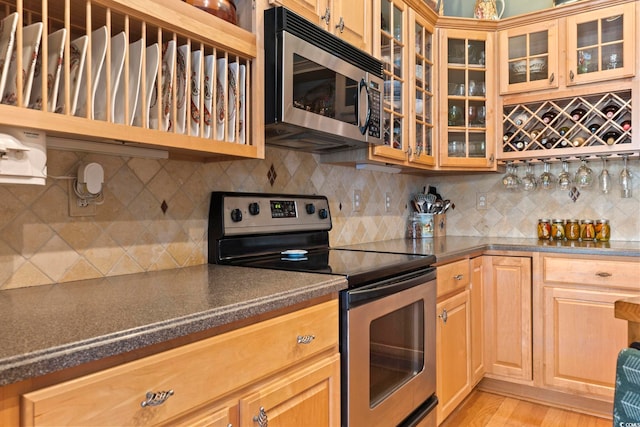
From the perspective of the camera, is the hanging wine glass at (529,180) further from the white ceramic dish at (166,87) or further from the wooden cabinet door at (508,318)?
the white ceramic dish at (166,87)

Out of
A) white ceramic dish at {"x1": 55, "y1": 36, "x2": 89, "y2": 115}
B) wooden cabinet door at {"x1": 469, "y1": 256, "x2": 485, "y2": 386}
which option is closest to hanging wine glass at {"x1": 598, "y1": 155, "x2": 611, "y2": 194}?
wooden cabinet door at {"x1": 469, "y1": 256, "x2": 485, "y2": 386}

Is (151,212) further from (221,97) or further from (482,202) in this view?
(482,202)

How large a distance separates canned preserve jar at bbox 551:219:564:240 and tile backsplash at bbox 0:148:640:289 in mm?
171

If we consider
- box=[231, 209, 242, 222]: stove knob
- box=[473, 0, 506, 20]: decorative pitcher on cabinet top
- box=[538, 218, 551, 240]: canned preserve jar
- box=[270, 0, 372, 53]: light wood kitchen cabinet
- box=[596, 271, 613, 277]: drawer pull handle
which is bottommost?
box=[596, 271, 613, 277]: drawer pull handle

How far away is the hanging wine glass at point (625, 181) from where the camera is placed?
2.62m

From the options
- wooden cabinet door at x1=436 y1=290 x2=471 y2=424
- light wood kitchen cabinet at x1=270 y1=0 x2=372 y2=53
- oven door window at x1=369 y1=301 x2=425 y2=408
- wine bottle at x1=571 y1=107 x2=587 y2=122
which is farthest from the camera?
wine bottle at x1=571 y1=107 x2=587 y2=122

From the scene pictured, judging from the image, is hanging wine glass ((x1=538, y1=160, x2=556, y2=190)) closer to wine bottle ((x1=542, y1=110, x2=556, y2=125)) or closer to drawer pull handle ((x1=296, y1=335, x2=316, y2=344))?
wine bottle ((x1=542, y1=110, x2=556, y2=125))

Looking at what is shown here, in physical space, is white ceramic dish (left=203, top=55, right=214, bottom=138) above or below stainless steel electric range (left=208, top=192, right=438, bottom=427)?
above

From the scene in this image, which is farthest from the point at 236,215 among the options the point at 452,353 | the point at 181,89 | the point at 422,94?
the point at 422,94

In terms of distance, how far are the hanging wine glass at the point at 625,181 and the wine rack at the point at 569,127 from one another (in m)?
0.17

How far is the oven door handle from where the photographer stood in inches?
55.0

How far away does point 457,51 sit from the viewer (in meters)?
2.88

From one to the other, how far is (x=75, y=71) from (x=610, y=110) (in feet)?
9.00

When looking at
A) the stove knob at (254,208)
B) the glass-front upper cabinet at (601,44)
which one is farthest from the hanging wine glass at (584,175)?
the stove knob at (254,208)
